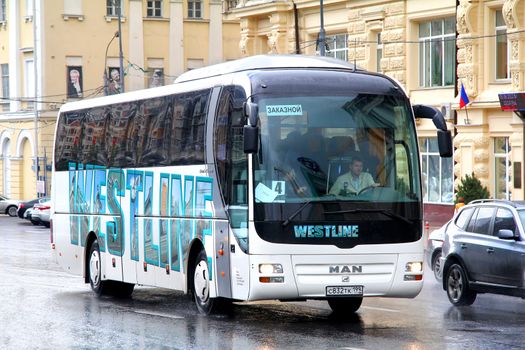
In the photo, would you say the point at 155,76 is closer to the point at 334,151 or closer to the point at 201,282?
the point at 201,282

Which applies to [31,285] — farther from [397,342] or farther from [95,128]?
[397,342]

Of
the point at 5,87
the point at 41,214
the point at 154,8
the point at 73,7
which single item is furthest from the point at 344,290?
the point at 5,87

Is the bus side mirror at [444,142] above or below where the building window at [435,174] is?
above

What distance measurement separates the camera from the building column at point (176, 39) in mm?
73375

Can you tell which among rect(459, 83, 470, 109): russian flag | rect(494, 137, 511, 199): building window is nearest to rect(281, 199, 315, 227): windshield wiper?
rect(494, 137, 511, 199): building window

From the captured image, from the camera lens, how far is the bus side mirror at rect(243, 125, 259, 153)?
48.9 feet

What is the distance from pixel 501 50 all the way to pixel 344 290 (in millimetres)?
24300

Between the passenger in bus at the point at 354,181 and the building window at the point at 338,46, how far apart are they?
30.9 metres

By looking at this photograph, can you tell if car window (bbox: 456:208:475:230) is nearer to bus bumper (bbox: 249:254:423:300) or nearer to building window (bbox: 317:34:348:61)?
bus bumper (bbox: 249:254:423:300)

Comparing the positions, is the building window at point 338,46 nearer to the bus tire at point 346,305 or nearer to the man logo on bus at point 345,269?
the bus tire at point 346,305

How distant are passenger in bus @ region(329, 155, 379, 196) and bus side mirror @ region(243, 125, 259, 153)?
3.82 feet

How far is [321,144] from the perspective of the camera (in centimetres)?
1558

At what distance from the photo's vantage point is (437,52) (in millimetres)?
41500

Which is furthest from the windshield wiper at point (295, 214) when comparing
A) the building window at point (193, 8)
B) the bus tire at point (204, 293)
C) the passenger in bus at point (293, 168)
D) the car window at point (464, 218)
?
the building window at point (193, 8)
